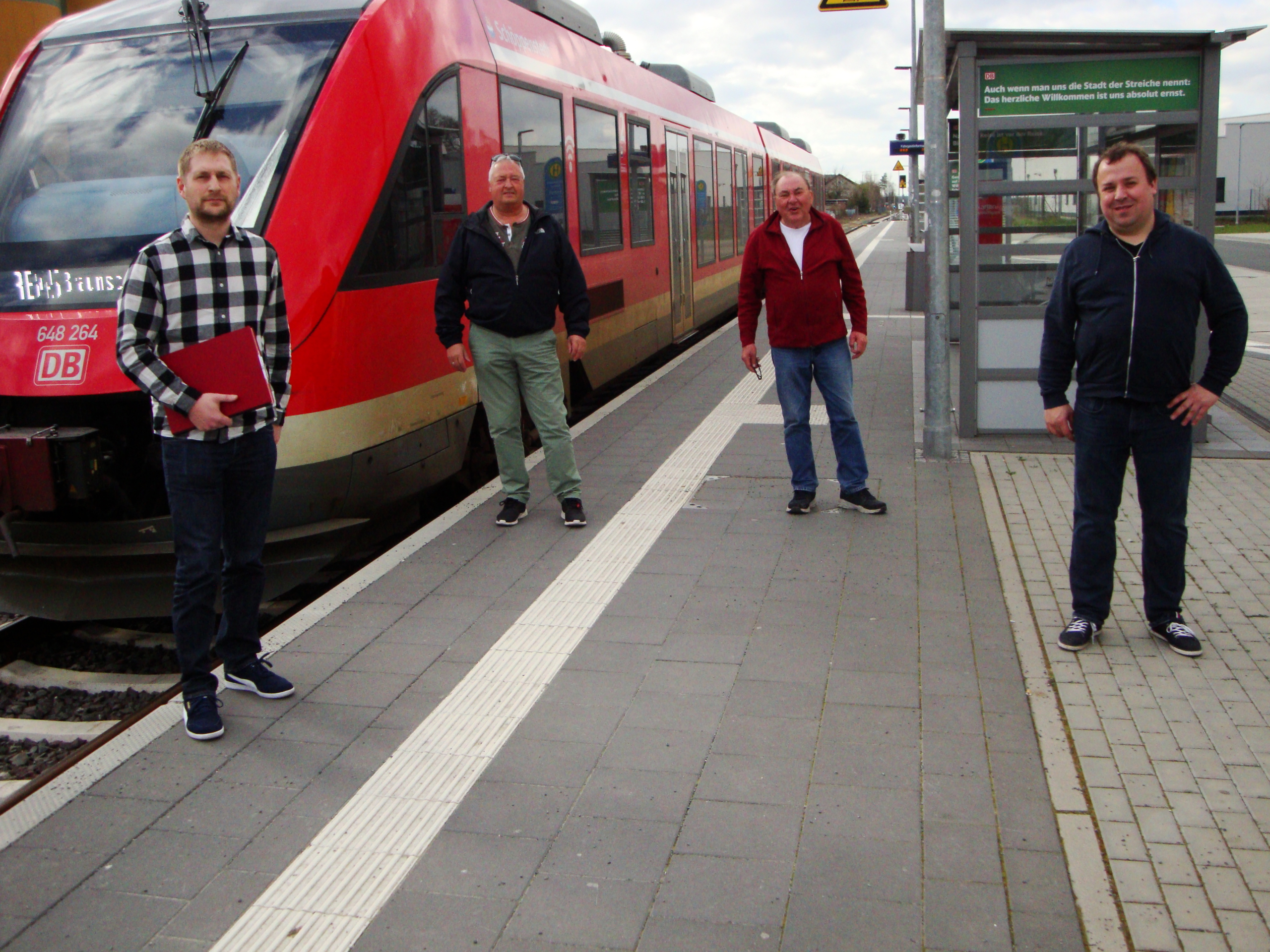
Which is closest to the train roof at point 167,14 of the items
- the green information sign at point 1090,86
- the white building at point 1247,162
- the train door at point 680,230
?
the green information sign at point 1090,86

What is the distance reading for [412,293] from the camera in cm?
591

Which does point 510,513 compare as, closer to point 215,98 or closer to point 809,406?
point 809,406

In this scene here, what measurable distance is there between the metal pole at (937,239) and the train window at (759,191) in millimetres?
11587

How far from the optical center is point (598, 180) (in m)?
9.38

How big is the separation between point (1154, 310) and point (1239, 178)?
74.7m

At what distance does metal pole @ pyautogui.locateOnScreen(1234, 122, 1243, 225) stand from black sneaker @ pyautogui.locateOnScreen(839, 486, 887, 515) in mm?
66740

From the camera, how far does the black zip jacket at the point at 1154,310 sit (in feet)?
13.3

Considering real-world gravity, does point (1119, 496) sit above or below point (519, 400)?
below

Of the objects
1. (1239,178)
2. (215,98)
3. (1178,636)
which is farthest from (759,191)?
(1239,178)

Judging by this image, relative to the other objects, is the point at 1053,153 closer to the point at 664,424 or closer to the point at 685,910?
the point at 664,424

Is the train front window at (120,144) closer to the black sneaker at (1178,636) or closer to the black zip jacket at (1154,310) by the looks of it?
the black zip jacket at (1154,310)

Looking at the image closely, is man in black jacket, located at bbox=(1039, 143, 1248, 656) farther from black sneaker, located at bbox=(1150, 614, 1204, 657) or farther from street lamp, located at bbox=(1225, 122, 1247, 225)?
street lamp, located at bbox=(1225, 122, 1247, 225)

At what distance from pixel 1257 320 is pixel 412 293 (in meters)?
14.4

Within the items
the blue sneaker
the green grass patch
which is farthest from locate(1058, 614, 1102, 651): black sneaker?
the green grass patch
